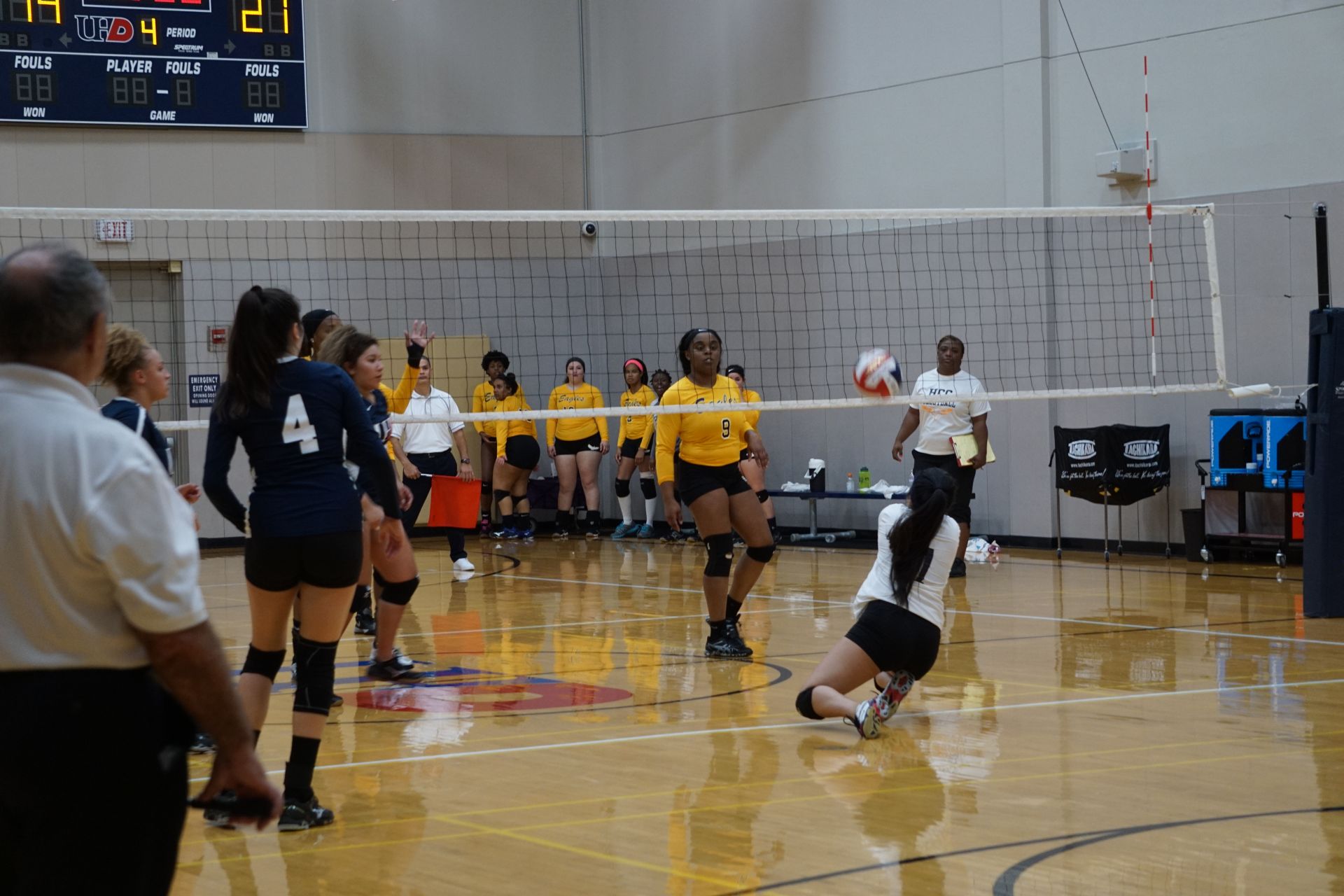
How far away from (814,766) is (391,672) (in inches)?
107

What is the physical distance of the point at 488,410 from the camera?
16125 millimetres

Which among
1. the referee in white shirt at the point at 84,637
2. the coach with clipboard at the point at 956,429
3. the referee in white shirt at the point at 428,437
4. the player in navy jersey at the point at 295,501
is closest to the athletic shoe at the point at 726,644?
the referee in white shirt at the point at 428,437

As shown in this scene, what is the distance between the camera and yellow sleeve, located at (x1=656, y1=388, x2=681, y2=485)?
773cm

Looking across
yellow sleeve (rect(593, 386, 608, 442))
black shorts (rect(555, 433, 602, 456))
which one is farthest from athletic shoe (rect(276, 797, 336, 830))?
black shorts (rect(555, 433, 602, 456))

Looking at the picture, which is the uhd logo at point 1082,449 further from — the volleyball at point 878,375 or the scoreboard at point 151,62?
the scoreboard at point 151,62

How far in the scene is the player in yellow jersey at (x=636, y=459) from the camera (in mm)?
15508

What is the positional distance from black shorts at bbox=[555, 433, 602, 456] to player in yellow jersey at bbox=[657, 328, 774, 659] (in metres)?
8.50

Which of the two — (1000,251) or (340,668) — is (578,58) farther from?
(340,668)

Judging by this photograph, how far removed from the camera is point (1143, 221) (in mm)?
12969

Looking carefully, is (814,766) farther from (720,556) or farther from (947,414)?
(947,414)

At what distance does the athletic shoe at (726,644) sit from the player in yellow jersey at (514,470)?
8.27 m

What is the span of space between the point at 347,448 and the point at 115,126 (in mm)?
12119

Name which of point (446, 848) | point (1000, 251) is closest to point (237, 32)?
point (1000, 251)

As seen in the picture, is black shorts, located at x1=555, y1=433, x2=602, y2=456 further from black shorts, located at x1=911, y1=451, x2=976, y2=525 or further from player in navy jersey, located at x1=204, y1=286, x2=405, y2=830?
player in navy jersey, located at x1=204, y1=286, x2=405, y2=830
